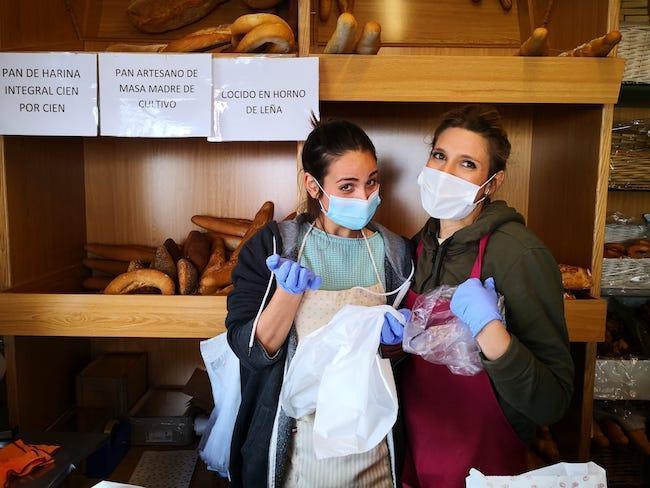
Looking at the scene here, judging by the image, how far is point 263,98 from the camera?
1431mm

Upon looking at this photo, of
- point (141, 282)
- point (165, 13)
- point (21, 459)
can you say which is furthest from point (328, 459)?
point (165, 13)

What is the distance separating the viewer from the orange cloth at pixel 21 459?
110 centimetres

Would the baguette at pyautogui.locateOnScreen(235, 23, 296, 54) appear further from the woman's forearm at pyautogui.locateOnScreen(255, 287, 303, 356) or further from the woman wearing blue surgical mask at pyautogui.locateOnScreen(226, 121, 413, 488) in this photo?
the woman's forearm at pyautogui.locateOnScreen(255, 287, 303, 356)

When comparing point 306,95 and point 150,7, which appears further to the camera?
point 150,7

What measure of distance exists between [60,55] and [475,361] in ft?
4.54

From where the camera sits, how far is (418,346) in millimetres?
1007

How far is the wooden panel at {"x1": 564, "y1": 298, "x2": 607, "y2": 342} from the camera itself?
1.46 meters

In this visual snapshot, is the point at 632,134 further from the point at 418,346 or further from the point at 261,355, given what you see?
the point at 261,355

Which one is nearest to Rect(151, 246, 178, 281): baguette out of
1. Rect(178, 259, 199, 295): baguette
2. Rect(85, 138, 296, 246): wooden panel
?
Rect(178, 259, 199, 295): baguette


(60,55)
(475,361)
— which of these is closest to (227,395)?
(475,361)

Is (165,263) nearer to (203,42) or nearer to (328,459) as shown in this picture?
(203,42)

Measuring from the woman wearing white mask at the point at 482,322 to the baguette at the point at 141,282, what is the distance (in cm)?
77

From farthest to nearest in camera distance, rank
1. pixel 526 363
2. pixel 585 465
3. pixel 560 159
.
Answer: pixel 560 159
pixel 526 363
pixel 585 465

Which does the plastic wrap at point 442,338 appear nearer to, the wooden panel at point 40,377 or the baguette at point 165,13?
the wooden panel at point 40,377
